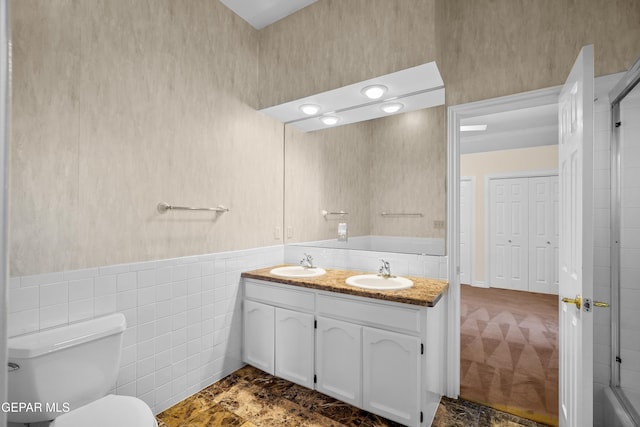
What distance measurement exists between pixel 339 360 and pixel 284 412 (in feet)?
1.55

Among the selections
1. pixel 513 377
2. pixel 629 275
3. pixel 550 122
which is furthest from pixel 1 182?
pixel 550 122

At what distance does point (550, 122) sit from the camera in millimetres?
4359

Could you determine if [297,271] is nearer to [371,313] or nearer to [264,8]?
[371,313]

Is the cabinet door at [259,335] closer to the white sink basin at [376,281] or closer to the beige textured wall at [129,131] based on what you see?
the beige textured wall at [129,131]

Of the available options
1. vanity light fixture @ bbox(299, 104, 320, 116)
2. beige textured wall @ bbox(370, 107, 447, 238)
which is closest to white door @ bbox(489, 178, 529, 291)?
beige textured wall @ bbox(370, 107, 447, 238)

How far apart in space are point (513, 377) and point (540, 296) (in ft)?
9.85

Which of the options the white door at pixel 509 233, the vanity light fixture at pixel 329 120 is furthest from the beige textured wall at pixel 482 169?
the vanity light fixture at pixel 329 120

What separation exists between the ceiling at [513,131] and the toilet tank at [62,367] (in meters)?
4.23

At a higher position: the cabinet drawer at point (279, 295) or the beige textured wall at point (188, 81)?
the beige textured wall at point (188, 81)

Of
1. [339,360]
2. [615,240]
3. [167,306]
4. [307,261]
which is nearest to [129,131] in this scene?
[167,306]

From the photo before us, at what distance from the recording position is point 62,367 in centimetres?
131

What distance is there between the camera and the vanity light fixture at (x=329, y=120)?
262 cm

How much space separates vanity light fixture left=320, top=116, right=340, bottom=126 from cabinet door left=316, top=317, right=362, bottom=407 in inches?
63.4

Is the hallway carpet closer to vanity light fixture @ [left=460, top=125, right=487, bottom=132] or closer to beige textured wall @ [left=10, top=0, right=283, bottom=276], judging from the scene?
beige textured wall @ [left=10, top=0, right=283, bottom=276]
